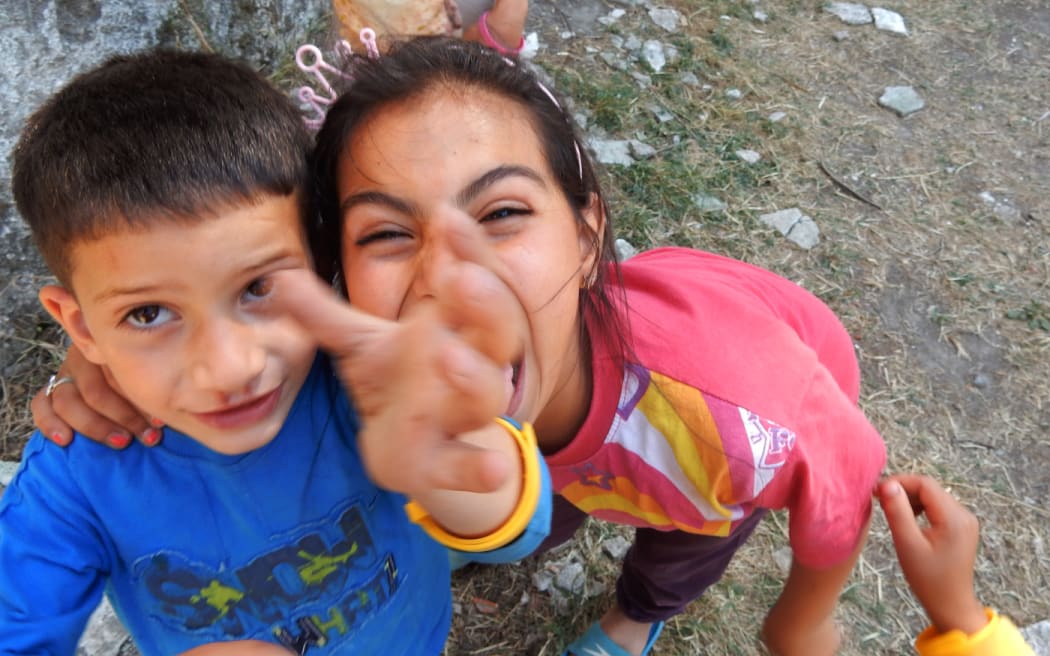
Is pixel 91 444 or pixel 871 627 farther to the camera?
pixel 871 627

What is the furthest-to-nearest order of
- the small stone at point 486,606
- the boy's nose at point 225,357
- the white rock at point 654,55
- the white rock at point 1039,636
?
1. the white rock at point 654,55
2. the small stone at point 486,606
3. the white rock at point 1039,636
4. the boy's nose at point 225,357

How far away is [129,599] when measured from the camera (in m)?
1.30

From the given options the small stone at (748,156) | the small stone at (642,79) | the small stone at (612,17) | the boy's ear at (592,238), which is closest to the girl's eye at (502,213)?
the boy's ear at (592,238)

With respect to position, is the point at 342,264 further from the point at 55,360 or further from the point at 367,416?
the point at 55,360

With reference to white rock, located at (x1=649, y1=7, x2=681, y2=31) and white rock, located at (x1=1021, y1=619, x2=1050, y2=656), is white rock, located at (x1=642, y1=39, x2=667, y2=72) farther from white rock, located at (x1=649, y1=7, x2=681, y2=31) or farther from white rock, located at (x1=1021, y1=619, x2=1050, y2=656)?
white rock, located at (x1=1021, y1=619, x2=1050, y2=656)

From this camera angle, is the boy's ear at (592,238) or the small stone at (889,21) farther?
the small stone at (889,21)

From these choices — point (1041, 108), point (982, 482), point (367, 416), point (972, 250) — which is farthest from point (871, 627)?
point (1041, 108)

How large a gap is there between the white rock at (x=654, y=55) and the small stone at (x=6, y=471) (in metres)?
2.80

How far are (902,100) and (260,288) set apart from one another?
3.28m

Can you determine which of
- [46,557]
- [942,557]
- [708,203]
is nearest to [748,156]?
[708,203]

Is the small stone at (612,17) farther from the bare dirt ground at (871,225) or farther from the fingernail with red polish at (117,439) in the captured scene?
the fingernail with red polish at (117,439)

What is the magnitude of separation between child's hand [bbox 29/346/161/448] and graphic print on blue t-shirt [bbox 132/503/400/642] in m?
0.19

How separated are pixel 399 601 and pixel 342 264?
603 millimetres

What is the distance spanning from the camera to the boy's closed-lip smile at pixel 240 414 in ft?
3.67
